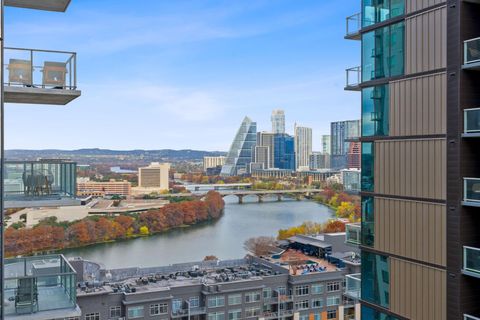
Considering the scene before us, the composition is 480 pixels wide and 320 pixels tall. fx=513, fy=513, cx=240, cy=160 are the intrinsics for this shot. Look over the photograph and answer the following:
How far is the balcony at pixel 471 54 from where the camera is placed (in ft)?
12.9

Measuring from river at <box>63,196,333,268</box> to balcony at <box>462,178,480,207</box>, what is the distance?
22.4 m

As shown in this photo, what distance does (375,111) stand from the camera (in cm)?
516

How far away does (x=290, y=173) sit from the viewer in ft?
247

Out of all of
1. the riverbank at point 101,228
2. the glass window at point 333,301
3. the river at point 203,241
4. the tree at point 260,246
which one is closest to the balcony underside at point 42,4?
the glass window at point 333,301

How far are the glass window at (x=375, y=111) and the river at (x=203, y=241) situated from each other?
21.2 m

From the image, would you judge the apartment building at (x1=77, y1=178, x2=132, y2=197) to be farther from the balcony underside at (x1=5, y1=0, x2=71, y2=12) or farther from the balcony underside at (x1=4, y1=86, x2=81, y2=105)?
the balcony underside at (x1=5, y1=0, x2=71, y2=12)

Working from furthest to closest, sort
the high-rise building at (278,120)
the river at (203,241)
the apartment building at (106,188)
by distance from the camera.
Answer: the high-rise building at (278,120) → the apartment building at (106,188) → the river at (203,241)

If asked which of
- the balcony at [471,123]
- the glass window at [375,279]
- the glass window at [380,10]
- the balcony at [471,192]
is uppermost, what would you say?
the glass window at [380,10]

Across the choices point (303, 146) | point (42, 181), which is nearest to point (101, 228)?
point (42, 181)

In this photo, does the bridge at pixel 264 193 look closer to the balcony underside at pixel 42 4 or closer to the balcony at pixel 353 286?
the balcony at pixel 353 286

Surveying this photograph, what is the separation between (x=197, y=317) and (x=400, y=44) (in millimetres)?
12068

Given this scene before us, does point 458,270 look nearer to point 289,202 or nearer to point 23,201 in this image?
point 23,201

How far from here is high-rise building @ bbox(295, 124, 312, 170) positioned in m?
95.1

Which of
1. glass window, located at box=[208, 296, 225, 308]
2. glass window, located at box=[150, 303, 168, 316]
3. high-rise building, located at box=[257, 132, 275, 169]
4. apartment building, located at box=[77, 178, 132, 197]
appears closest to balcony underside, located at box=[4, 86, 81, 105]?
glass window, located at box=[150, 303, 168, 316]
